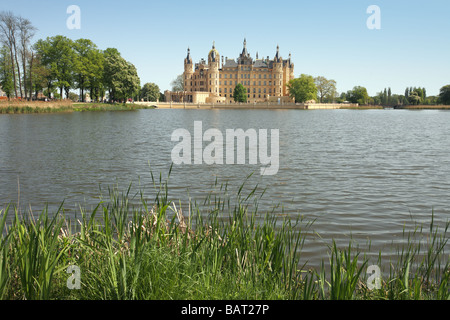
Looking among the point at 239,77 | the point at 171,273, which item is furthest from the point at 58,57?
the point at 239,77

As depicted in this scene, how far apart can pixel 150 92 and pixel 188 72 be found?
21.1 meters

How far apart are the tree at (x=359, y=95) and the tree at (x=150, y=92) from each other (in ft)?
194

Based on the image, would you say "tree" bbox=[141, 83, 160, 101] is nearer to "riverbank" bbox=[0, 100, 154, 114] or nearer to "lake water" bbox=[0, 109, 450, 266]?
"riverbank" bbox=[0, 100, 154, 114]

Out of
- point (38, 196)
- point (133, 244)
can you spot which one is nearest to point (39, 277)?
point (133, 244)

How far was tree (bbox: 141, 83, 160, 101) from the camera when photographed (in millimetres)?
110312

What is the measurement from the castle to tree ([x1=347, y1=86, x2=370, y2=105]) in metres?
19.8

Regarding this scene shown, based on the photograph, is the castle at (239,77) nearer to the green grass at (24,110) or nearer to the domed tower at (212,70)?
the domed tower at (212,70)

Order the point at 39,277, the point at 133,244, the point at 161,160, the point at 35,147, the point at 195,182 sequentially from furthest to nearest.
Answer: the point at 35,147 < the point at 161,160 < the point at 195,182 < the point at 133,244 < the point at 39,277

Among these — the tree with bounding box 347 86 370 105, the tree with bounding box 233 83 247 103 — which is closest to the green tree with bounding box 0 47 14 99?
the tree with bounding box 233 83 247 103

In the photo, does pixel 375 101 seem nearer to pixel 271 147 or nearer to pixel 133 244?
pixel 271 147

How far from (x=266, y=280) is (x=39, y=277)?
194 cm

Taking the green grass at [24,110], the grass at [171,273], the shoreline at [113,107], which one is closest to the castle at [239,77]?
the shoreline at [113,107]

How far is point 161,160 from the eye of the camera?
15477 mm

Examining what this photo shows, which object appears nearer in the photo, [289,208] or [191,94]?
[289,208]
